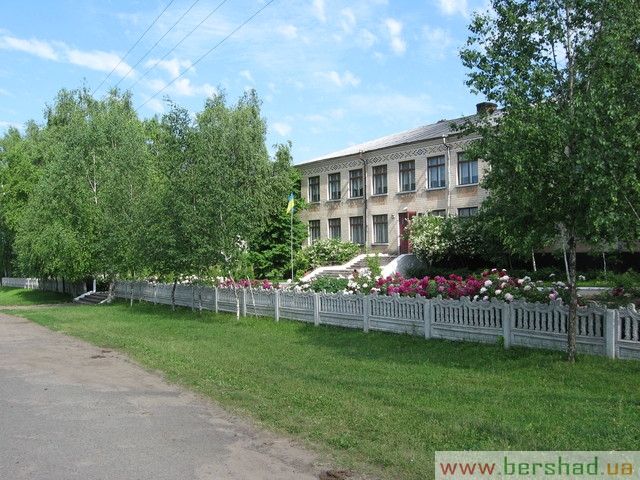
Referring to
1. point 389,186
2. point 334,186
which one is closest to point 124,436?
point 389,186

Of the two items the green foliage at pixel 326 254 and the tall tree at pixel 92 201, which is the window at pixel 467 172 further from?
the tall tree at pixel 92 201

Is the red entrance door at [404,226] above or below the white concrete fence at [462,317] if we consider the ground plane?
above

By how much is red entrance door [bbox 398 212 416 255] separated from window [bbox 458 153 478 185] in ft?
12.3

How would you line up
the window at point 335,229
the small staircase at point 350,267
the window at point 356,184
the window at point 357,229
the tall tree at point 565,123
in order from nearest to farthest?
the tall tree at point 565,123 < the small staircase at point 350,267 < the window at point 357,229 < the window at point 356,184 < the window at point 335,229

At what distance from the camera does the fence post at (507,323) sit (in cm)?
1118

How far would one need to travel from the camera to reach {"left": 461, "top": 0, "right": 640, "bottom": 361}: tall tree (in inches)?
330

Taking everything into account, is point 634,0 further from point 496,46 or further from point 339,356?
point 339,356

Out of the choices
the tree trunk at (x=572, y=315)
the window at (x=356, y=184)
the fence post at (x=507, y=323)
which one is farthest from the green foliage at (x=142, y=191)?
the tree trunk at (x=572, y=315)

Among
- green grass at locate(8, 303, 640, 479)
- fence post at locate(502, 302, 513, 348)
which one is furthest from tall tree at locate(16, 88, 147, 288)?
fence post at locate(502, 302, 513, 348)

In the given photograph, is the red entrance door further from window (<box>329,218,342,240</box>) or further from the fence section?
the fence section

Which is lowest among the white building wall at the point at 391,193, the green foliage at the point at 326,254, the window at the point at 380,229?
the green foliage at the point at 326,254

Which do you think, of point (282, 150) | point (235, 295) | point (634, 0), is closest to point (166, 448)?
point (634, 0)

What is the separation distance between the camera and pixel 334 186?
4094cm

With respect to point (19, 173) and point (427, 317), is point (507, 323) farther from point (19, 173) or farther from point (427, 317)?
point (19, 173)
